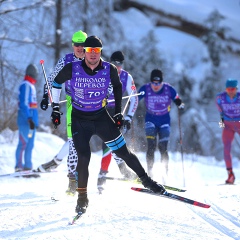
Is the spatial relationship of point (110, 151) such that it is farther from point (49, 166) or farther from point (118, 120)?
point (118, 120)

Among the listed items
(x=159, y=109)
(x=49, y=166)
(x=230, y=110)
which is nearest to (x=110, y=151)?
(x=49, y=166)

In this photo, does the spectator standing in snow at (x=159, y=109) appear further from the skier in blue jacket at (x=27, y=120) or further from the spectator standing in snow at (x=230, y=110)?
the skier in blue jacket at (x=27, y=120)

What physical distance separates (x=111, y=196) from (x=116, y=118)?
139 centimetres

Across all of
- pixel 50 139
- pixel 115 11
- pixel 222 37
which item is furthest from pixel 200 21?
pixel 50 139

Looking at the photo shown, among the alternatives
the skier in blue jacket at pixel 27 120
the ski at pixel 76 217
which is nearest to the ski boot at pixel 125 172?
the ski at pixel 76 217

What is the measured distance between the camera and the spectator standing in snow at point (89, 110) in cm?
566

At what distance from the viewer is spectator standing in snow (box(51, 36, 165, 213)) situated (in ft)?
18.6

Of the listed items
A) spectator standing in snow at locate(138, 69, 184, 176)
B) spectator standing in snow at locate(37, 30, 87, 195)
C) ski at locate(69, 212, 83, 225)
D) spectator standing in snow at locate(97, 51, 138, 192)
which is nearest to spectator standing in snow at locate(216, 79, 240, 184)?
spectator standing in snow at locate(138, 69, 184, 176)

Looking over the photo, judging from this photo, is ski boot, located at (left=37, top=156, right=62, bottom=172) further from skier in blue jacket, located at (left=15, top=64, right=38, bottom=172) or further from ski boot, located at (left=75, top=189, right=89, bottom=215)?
ski boot, located at (left=75, top=189, right=89, bottom=215)

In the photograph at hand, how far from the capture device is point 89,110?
5.80 m

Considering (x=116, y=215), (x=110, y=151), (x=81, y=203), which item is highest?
(x=110, y=151)

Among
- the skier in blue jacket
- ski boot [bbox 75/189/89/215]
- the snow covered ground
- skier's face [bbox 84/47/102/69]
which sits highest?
skier's face [bbox 84/47/102/69]

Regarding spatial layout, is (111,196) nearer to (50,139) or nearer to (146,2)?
(50,139)

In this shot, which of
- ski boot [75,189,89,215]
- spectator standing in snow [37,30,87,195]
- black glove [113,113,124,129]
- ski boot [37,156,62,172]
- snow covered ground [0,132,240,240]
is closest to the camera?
snow covered ground [0,132,240,240]
